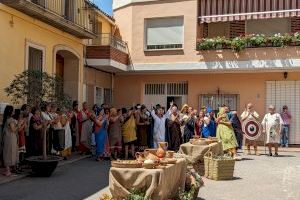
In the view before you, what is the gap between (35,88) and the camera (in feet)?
39.5

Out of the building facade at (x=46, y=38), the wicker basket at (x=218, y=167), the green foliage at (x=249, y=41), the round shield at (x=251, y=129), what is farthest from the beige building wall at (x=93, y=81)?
the wicker basket at (x=218, y=167)

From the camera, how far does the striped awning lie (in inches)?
822

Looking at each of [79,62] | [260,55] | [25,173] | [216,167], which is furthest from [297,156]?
[25,173]

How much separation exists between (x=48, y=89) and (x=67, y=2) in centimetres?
658

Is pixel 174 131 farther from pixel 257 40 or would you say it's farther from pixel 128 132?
pixel 257 40

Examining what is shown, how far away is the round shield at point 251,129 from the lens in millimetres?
17125

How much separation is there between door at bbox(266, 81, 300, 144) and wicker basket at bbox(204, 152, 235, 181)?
35.4ft

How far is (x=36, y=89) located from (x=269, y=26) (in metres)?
13.7

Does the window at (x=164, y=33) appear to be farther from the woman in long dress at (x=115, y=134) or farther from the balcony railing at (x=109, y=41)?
the woman in long dress at (x=115, y=134)

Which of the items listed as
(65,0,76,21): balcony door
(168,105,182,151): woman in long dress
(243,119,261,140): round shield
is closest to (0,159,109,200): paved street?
(168,105,182,151): woman in long dress

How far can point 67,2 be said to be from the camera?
1811 centimetres

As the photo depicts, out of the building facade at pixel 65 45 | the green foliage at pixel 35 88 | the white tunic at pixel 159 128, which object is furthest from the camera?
the white tunic at pixel 159 128

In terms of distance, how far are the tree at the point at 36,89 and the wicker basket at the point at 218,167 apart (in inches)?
159

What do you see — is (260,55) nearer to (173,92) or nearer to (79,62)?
(173,92)
